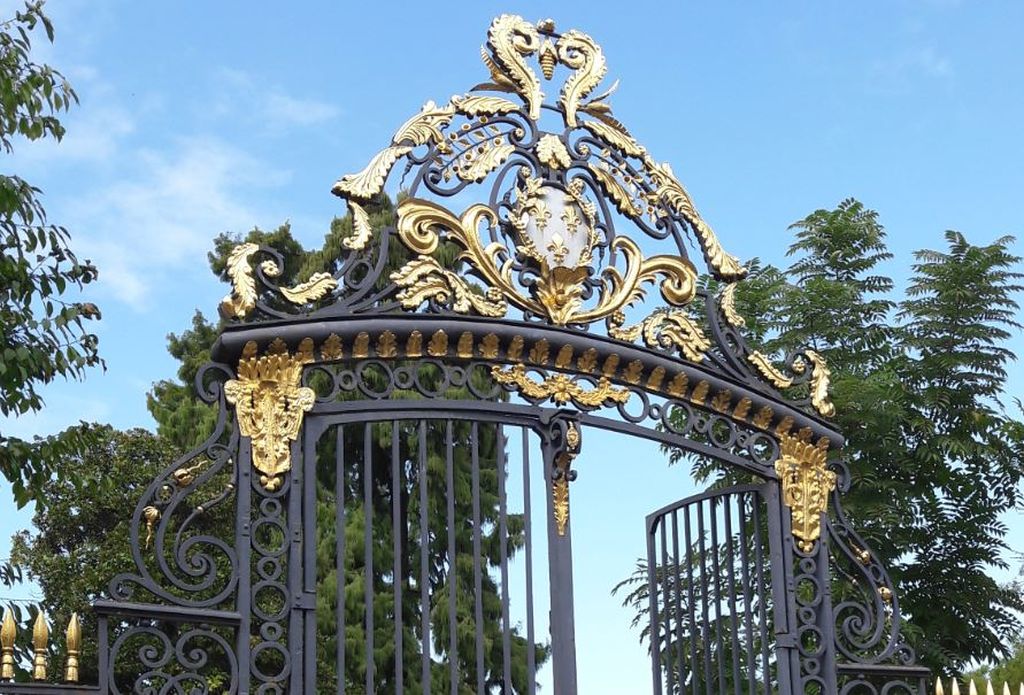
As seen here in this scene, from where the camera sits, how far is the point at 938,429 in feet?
48.7

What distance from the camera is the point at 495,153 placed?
9062mm

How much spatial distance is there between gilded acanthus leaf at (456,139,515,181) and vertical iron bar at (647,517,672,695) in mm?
2072

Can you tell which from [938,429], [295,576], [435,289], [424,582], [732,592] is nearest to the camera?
[295,576]

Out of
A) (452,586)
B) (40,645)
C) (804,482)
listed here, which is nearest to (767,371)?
(804,482)

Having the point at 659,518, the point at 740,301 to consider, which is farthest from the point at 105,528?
the point at 659,518

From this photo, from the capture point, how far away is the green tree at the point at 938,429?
1461 centimetres

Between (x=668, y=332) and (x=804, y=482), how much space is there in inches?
44.8

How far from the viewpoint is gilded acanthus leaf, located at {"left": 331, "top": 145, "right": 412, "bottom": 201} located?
28.3 ft

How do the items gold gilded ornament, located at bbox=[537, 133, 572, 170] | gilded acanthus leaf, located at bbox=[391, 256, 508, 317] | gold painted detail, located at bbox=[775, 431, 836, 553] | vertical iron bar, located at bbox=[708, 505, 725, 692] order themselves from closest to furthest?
gilded acanthus leaf, located at bbox=[391, 256, 508, 317] → vertical iron bar, located at bbox=[708, 505, 725, 692] → gold gilded ornament, located at bbox=[537, 133, 572, 170] → gold painted detail, located at bbox=[775, 431, 836, 553]

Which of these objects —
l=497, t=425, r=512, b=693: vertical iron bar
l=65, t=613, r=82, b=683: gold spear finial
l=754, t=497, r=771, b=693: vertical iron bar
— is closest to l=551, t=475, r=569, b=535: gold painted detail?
l=497, t=425, r=512, b=693: vertical iron bar

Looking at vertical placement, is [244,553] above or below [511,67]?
below

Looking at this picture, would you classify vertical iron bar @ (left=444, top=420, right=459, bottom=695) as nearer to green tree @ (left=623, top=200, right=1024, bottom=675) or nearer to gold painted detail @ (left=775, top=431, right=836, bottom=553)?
gold painted detail @ (left=775, top=431, right=836, bottom=553)

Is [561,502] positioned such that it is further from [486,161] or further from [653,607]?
[486,161]

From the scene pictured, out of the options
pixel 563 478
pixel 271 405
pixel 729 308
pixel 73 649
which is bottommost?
pixel 73 649
